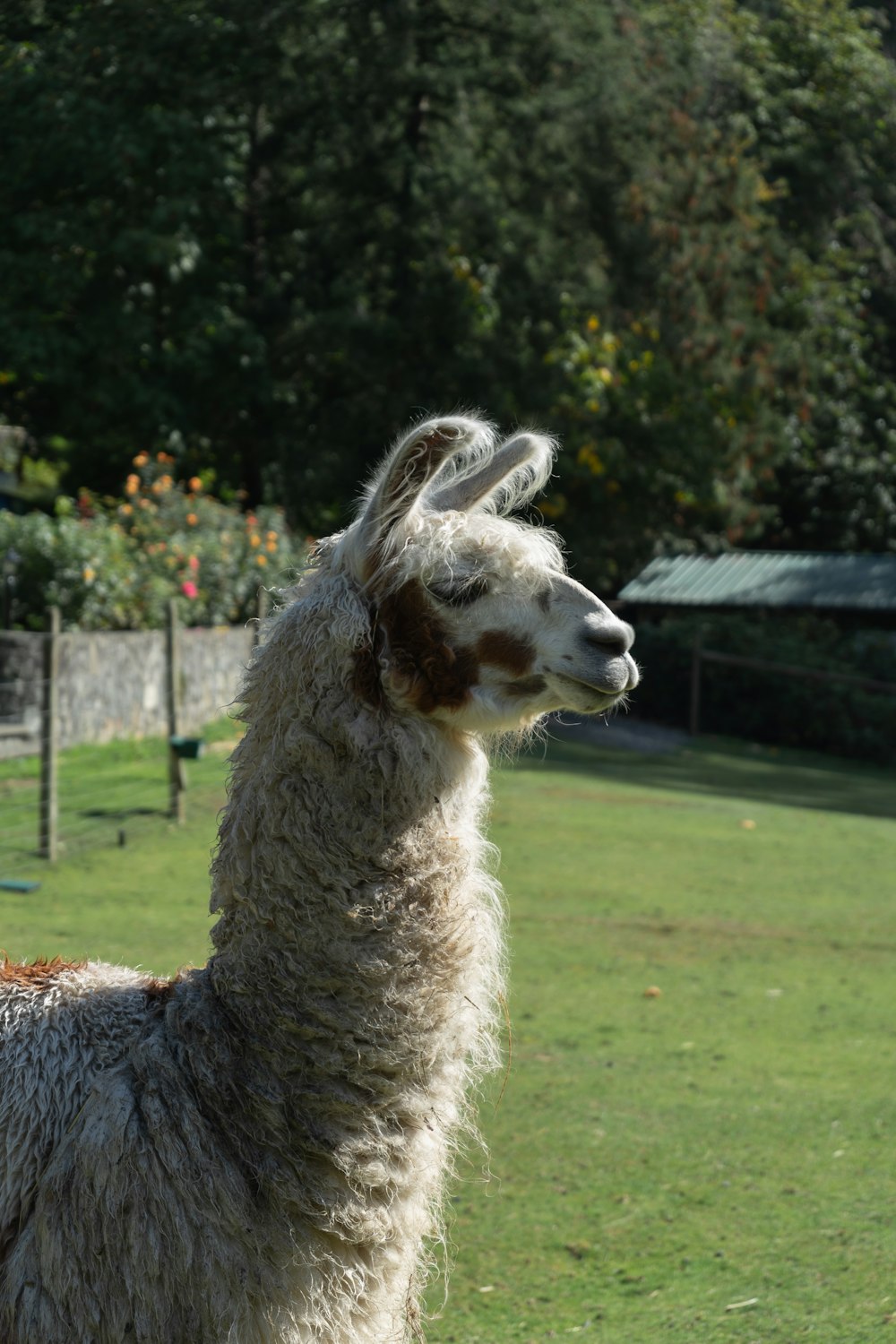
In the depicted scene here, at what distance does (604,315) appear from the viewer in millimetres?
21188

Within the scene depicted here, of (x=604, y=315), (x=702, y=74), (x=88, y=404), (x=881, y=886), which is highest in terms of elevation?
(x=702, y=74)

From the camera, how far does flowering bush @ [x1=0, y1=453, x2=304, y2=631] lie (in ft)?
43.5

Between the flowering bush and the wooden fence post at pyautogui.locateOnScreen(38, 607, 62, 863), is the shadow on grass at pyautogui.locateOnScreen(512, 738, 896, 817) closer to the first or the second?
the flowering bush

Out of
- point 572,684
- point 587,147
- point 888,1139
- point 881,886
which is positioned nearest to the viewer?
point 572,684

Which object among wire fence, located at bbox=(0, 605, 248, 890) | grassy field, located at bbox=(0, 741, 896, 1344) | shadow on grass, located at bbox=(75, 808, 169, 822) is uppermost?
wire fence, located at bbox=(0, 605, 248, 890)

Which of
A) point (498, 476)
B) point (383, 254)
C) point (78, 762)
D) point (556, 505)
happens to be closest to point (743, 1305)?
point (498, 476)

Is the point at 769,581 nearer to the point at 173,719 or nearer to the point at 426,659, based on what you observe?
the point at 173,719

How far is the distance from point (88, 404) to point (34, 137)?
3.72 metres

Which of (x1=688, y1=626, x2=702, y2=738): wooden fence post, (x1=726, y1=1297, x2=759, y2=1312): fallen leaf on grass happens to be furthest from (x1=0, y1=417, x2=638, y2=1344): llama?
(x1=688, y1=626, x2=702, y2=738): wooden fence post

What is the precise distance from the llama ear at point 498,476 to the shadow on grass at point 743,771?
11.1 m

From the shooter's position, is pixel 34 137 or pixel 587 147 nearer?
pixel 34 137

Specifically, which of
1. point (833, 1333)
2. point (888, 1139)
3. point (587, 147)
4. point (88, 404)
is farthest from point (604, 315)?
point (833, 1333)

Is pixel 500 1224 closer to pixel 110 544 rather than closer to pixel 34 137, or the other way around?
pixel 110 544

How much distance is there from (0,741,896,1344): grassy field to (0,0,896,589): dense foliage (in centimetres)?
1010
